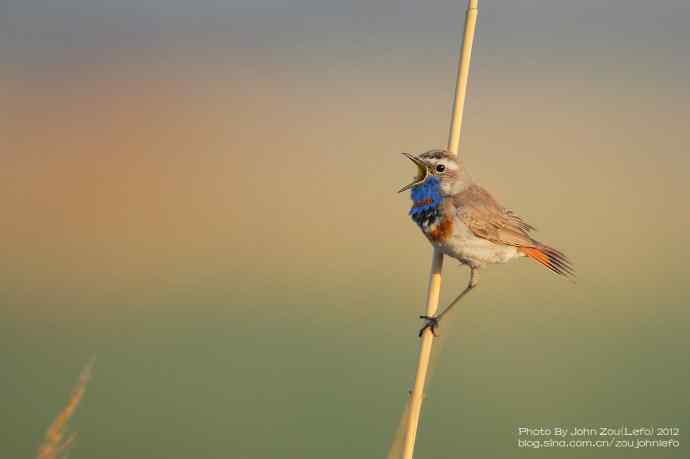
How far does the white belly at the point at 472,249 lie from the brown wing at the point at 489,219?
0.03m

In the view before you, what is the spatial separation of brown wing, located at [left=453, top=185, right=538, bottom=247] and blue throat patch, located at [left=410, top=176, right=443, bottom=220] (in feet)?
0.32

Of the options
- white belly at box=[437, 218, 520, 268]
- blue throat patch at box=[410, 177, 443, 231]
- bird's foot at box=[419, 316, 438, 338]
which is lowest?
bird's foot at box=[419, 316, 438, 338]

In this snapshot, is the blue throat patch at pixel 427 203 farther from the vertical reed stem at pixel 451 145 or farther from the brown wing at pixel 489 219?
the vertical reed stem at pixel 451 145

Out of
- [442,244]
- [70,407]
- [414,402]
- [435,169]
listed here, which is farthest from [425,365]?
[70,407]

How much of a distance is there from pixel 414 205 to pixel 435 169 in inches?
9.9

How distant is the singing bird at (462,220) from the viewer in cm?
326

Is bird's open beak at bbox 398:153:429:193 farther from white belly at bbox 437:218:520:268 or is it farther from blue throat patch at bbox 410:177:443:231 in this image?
white belly at bbox 437:218:520:268

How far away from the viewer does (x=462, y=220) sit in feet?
10.9

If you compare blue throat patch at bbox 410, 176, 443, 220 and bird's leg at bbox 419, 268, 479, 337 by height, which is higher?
blue throat patch at bbox 410, 176, 443, 220

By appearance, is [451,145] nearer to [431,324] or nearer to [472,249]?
[472,249]

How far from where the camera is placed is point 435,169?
323 centimetres

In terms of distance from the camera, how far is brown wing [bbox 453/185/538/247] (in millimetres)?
3352

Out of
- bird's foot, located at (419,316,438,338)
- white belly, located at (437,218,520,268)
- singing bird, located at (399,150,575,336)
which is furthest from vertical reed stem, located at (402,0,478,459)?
white belly, located at (437,218,520,268)

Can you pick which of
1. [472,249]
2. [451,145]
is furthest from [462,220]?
[451,145]
